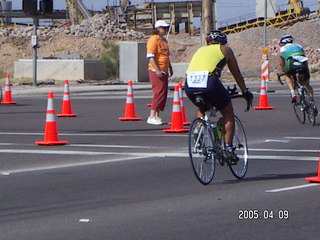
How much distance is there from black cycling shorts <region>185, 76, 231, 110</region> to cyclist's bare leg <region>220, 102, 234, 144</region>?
0.22 ft

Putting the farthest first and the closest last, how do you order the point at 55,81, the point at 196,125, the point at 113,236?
1. the point at 55,81
2. the point at 196,125
3. the point at 113,236

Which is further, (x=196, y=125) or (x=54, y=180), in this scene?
(x=54, y=180)

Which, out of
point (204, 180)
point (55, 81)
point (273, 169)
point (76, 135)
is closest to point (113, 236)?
point (204, 180)

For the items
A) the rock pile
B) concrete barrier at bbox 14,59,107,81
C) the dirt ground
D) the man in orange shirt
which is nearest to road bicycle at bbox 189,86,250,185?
the man in orange shirt

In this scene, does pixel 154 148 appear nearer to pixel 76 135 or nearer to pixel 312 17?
pixel 76 135

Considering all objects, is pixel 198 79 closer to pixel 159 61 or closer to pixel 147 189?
pixel 147 189

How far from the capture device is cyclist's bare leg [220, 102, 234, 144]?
10.7m

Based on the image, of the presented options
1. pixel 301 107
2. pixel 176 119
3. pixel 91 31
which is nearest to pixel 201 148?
pixel 176 119

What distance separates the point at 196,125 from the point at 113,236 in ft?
10.1

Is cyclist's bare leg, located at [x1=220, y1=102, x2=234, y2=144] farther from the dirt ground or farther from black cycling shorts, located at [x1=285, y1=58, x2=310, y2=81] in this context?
the dirt ground

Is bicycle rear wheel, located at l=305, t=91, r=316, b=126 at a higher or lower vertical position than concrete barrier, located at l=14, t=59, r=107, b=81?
lower

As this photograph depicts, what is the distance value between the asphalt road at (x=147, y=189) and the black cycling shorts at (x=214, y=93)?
99 centimetres

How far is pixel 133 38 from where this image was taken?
239 feet

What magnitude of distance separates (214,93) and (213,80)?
156mm
